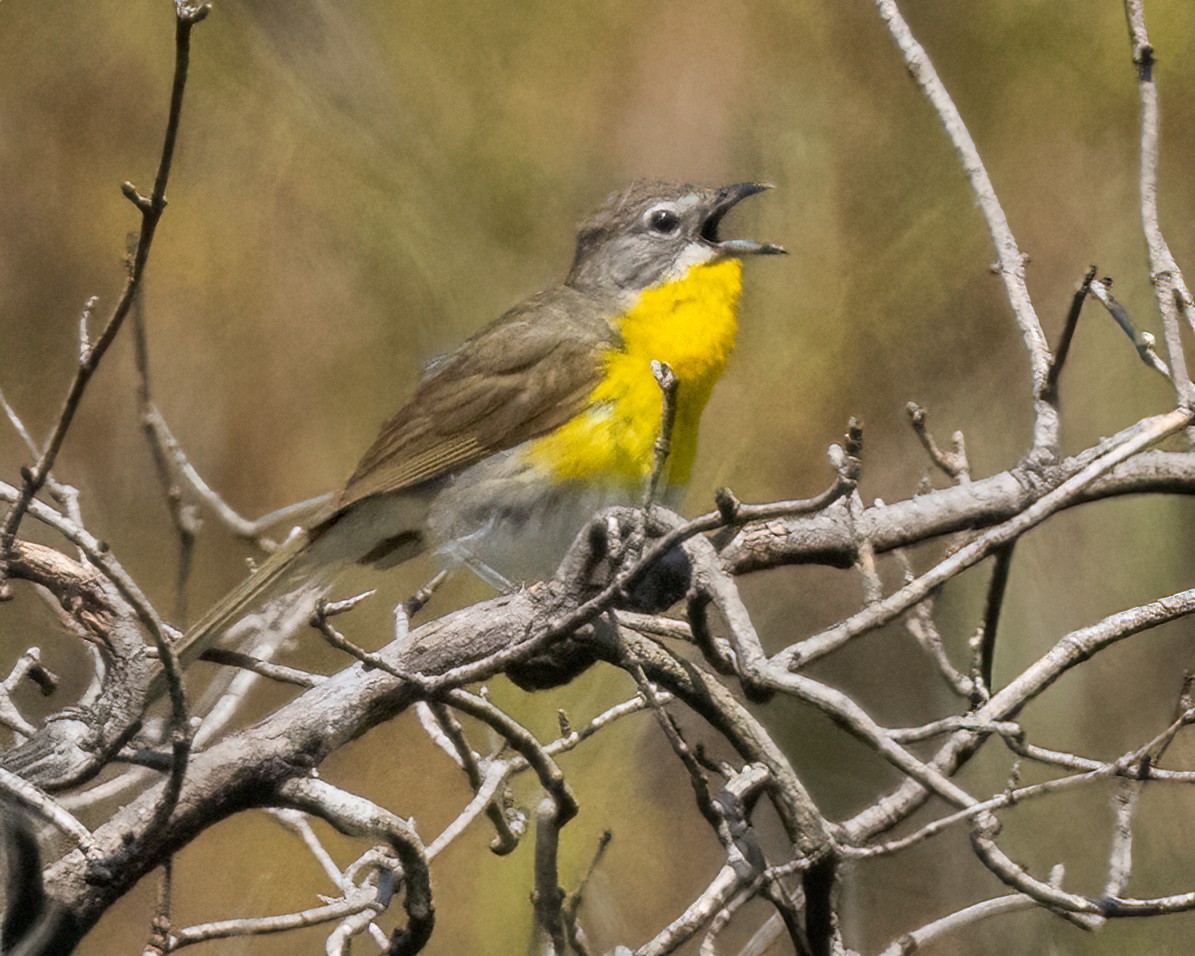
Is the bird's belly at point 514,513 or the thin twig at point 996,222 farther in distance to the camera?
the bird's belly at point 514,513

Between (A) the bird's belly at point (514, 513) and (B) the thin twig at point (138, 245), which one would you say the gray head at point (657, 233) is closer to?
(A) the bird's belly at point (514, 513)

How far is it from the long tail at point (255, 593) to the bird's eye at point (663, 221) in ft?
3.61

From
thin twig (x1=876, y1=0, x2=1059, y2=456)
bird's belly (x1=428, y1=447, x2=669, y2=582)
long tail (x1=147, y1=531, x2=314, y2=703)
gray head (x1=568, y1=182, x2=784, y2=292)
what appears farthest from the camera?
gray head (x1=568, y1=182, x2=784, y2=292)

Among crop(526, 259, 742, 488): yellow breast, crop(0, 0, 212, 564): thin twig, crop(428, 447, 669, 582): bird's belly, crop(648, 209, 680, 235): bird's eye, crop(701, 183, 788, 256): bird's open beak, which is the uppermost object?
crop(648, 209, 680, 235): bird's eye

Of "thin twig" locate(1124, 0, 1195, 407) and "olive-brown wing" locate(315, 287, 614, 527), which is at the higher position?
"olive-brown wing" locate(315, 287, 614, 527)

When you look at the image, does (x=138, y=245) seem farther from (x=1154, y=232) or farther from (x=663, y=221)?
(x=663, y=221)

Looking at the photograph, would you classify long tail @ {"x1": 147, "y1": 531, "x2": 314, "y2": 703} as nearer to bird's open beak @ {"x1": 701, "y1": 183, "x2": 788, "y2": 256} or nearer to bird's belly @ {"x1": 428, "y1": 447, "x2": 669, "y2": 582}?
bird's belly @ {"x1": 428, "y1": 447, "x2": 669, "y2": 582}

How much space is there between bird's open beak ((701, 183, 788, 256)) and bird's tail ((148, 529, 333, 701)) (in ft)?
3.54

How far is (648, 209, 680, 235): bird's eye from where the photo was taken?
3.28m

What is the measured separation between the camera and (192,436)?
151 inches

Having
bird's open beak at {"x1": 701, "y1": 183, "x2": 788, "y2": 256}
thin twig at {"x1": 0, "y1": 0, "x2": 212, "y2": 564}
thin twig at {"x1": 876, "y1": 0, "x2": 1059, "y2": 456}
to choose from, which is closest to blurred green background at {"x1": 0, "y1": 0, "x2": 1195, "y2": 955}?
→ bird's open beak at {"x1": 701, "y1": 183, "x2": 788, "y2": 256}

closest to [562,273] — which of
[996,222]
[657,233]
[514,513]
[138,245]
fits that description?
[657,233]

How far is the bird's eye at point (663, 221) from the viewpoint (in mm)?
3283

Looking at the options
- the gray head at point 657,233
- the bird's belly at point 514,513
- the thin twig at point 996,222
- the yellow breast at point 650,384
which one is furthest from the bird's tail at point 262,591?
the thin twig at point 996,222
